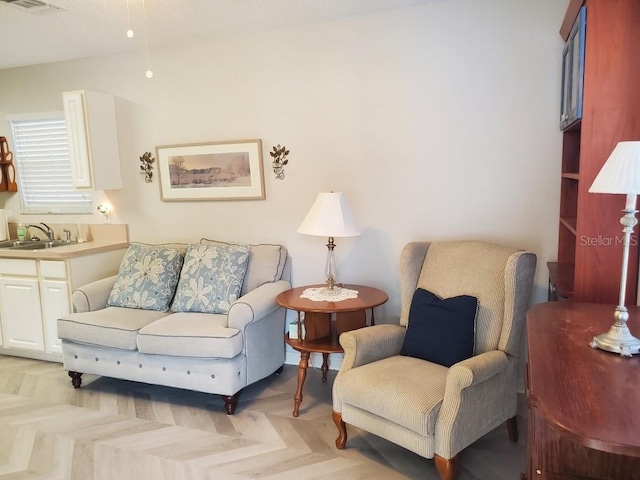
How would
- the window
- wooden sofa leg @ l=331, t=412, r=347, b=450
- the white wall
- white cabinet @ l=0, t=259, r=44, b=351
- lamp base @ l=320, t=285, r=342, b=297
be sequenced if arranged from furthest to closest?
1. the window
2. white cabinet @ l=0, t=259, r=44, b=351
3. lamp base @ l=320, t=285, r=342, b=297
4. the white wall
5. wooden sofa leg @ l=331, t=412, r=347, b=450

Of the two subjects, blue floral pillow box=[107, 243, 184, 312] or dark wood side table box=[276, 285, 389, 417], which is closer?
dark wood side table box=[276, 285, 389, 417]

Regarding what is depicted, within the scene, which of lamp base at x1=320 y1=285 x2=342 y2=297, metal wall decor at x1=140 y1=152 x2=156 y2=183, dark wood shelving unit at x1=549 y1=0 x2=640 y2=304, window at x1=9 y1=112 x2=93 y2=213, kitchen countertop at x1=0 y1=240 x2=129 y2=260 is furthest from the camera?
window at x1=9 y1=112 x2=93 y2=213

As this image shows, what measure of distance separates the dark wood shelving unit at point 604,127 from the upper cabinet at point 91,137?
3318mm

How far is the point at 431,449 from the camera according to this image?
2.02 metres

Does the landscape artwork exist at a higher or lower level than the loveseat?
higher

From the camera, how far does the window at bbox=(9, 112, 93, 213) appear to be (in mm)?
4238

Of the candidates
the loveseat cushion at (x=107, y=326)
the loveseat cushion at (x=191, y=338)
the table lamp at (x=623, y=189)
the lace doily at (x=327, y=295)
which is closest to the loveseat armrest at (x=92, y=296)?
the loveseat cushion at (x=107, y=326)

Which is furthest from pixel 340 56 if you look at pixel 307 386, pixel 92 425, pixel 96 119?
pixel 92 425

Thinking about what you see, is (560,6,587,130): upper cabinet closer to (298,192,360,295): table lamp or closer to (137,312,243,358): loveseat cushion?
(298,192,360,295): table lamp

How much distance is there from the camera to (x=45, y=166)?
A: 434 cm

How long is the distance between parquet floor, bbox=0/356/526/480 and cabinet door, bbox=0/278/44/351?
480mm

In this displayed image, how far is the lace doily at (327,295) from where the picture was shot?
2854 millimetres

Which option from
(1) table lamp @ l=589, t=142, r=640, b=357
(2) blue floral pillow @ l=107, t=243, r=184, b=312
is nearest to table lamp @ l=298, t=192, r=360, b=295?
(2) blue floral pillow @ l=107, t=243, r=184, b=312

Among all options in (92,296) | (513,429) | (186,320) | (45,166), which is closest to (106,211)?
(45,166)
